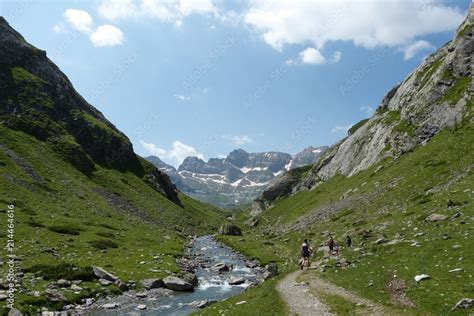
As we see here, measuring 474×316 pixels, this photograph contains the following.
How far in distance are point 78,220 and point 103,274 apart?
44.5 metres

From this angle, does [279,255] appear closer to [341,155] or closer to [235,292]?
[235,292]

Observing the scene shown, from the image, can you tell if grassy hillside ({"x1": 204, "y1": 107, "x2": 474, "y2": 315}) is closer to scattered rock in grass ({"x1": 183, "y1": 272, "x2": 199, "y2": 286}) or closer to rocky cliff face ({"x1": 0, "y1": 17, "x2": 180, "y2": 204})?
scattered rock in grass ({"x1": 183, "y1": 272, "x2": 199, "y2": 286})

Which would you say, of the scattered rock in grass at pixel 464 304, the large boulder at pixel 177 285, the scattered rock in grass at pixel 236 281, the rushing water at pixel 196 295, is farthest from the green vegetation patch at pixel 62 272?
the scattered rock in grass at pixel 464 304

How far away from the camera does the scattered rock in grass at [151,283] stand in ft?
145

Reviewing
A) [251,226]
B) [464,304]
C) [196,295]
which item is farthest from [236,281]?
[251,226]

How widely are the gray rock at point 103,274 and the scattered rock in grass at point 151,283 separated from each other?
330 cm

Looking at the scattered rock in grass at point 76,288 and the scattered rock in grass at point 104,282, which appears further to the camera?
the scattered rock in grass at point 104,282

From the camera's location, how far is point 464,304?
66.4 feet

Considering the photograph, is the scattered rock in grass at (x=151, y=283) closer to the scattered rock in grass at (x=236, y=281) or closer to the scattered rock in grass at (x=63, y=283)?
the scattered rock in grass at (x=63, y=283)

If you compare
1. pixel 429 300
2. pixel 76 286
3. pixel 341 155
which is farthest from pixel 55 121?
pixel 429 300

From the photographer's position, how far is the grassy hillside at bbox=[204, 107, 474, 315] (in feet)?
85.4

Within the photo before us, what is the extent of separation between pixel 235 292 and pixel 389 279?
20.3 metres

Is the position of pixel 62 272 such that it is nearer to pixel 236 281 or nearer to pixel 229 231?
pixel 236 281

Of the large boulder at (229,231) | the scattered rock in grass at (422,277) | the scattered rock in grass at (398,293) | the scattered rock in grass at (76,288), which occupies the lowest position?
the scattered rock in grass at (76,288)
